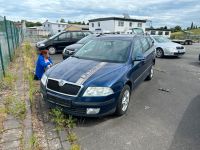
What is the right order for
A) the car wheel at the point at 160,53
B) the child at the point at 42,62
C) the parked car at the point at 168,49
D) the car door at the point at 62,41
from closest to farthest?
1. the child at the point at 42,62
2. the parked car at the point at 168,49
3. the car wheel at the point at 160,53
4. the car door at the point at 62,41

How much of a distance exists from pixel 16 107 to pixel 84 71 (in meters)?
1.68

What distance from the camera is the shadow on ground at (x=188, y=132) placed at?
10.7 ft

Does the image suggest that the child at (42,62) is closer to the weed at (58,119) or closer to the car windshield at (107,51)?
the car windshield at (107,51)

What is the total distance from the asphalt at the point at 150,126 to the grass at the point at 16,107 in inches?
47.6

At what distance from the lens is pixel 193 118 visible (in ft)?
14.0

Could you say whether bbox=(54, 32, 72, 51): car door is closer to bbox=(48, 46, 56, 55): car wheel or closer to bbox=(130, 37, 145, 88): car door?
bbox=(48, 46, 56, 55): car wheel

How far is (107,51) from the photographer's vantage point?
4.96 m

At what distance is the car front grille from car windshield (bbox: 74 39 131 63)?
1.28 metres

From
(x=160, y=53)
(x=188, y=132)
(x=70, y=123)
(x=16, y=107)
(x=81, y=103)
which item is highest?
(x=160, y=53)

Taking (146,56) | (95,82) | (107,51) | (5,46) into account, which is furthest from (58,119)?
(5,46)

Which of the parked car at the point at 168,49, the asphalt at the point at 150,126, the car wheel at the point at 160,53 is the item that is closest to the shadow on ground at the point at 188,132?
the asphalt at the point at 150,126

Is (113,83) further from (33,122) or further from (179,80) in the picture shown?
(179,80)

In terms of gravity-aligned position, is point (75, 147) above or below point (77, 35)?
below

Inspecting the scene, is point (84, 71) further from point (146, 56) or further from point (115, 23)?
point (115, 23)
